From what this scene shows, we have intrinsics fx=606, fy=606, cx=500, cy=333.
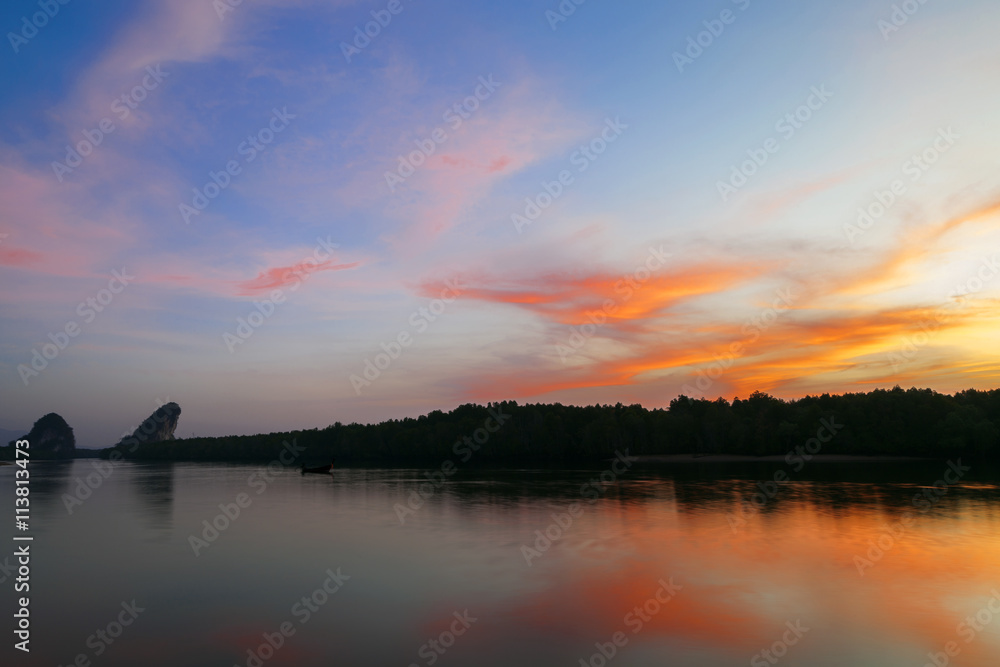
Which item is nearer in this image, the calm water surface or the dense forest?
the calm water surface

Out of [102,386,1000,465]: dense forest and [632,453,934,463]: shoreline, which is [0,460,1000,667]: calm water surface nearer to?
[632,453,934,463]: shoreline

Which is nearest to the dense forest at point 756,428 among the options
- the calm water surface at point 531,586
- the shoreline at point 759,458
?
the shoreline at point 759,458

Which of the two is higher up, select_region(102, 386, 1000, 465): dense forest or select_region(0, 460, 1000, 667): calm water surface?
select_region(102, 386, 1000, 465): dense forest

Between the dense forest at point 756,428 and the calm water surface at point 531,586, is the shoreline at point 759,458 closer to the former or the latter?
the dense forest at point 756,428

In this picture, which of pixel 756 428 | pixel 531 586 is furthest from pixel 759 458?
pixel 531 586

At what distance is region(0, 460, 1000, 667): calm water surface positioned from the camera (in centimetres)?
1830

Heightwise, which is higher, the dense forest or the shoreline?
the dense forest

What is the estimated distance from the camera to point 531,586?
83.9 ft

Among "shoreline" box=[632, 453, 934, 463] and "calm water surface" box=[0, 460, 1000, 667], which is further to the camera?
"shoreline" box=[632, 453, 934, 463]

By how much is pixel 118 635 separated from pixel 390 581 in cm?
1044

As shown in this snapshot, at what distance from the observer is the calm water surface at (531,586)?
60.0 ft

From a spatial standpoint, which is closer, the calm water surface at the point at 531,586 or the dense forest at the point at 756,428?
the calm water surface at the point at 531,586

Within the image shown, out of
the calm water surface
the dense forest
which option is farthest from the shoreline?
the calm water surface

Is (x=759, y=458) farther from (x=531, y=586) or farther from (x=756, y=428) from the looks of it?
(x=531, y=586)
